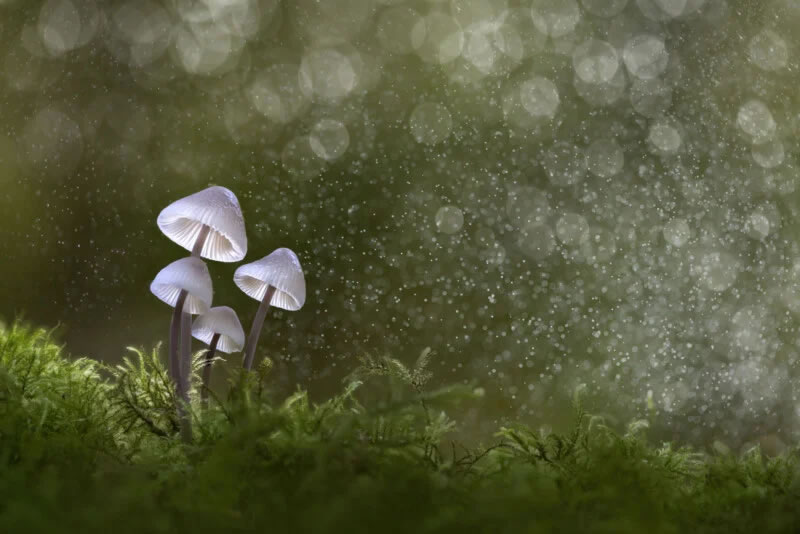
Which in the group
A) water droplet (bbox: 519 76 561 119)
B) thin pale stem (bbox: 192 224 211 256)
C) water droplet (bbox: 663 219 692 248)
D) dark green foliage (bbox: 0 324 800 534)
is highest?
water droplet (bbox: 519 76 561 119)

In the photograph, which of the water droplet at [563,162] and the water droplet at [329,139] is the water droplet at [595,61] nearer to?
the water droplet at [563,162]

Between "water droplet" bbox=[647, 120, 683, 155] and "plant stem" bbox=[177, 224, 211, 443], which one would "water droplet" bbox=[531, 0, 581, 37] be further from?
"plant stem" bbox=[177, 224, 211, 443]

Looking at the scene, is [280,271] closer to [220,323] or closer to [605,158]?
[220,323]

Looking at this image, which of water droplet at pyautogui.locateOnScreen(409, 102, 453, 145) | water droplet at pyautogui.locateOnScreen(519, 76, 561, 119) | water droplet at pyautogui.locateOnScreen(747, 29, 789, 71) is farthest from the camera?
water droplet at pyautogui.locateOnScreen(519, 76, 561, 119)

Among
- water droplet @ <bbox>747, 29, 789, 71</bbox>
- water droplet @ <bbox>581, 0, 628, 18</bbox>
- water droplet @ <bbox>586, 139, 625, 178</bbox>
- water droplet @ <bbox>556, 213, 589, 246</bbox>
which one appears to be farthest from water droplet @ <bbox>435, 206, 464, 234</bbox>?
water droplet @ <bbox>747, 29, 789, 71</bbox>

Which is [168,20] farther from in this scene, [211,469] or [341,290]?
[211,469]

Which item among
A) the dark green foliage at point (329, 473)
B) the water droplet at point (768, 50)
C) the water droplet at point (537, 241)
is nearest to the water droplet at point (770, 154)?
the water droplet at point (768, 50)
